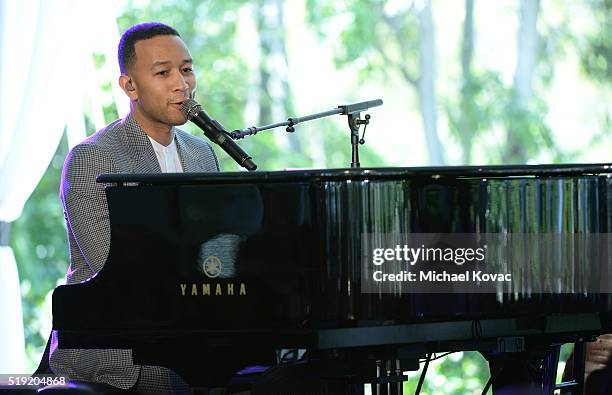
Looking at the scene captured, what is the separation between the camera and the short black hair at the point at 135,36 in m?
2.69

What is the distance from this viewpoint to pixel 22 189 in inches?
164

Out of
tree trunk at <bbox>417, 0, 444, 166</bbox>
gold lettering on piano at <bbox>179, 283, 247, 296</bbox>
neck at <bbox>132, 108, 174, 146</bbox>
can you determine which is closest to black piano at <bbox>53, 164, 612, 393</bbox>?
gold lettering on piano at <bbox>179, 283, 247, 296</bbox>

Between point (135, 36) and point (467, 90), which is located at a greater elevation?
point (467, 90)

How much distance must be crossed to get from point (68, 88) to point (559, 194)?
2659 millimetres

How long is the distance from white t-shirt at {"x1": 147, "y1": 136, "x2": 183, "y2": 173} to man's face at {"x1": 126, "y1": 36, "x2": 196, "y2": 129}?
0.38 feet

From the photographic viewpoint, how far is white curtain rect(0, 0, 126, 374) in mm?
4145

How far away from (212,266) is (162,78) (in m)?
0.70

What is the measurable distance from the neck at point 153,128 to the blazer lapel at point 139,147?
24mm

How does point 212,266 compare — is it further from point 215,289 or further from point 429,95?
point 429,95

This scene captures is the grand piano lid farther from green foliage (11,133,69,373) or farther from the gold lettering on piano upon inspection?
green foliage (11,133,69,373)

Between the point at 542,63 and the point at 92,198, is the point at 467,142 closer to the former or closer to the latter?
the point at 542,63

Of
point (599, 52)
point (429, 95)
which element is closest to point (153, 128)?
point (429, 95)

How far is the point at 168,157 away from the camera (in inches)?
112

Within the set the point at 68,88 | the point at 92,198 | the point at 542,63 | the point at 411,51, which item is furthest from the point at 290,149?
the point at 92,198
